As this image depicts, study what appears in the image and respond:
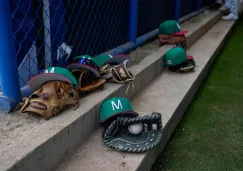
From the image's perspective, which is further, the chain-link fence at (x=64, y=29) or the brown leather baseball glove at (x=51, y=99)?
the chain-link fence at (x=64, y=29)

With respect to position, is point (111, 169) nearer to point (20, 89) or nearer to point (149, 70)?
point (20, 89)

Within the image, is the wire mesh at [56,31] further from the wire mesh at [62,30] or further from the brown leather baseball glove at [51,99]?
the brown leather baseball glove at [51,99]

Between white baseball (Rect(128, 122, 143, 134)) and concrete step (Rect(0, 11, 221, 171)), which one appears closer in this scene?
concrete step (Rect(0, 11, 221, 171))

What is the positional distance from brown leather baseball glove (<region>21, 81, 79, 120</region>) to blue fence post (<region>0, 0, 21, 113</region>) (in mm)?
84

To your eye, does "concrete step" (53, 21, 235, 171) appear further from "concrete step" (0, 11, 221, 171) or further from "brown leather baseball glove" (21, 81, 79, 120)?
"brown leather baseball glove" (21, 81, 79, 120)

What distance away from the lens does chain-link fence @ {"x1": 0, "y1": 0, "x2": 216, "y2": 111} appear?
217 cm

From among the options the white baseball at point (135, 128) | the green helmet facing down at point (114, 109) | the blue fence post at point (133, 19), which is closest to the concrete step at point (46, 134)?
the green helmet facing down at point (114, 109)

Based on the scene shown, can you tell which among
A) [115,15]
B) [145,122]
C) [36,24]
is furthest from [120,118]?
[115,15]

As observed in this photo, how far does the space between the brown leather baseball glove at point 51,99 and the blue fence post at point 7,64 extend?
3.3 inches

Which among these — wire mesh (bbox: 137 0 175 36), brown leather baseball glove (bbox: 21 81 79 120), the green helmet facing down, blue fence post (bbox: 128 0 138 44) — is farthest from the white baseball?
wire mesh (bbox: 137 0 175 36)

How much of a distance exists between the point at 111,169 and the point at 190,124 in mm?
1199

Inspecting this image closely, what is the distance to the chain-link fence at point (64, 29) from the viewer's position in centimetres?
217

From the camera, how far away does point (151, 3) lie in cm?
414

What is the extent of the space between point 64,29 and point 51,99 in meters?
0.80
